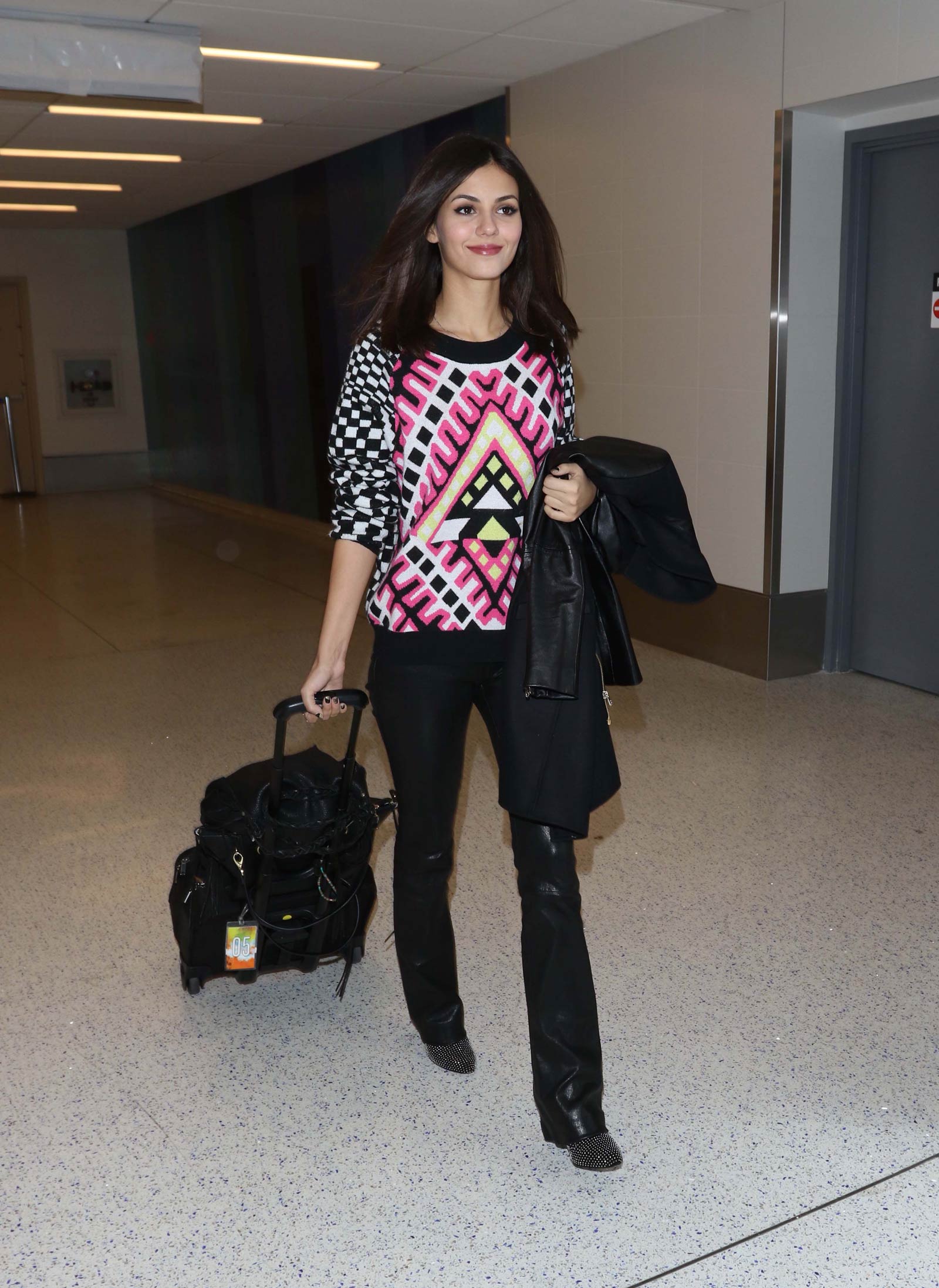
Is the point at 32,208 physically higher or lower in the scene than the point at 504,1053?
higher

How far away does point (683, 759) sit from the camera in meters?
3.99

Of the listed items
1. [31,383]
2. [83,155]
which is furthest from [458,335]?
[31,383]

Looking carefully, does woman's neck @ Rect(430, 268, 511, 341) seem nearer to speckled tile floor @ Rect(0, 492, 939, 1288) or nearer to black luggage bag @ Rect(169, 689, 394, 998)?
black luggage bag @ Rect(169, 689, 394, 998)

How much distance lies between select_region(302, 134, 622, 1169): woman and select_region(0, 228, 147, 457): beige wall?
11.2 m

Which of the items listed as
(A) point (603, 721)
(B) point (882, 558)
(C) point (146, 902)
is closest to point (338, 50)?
(B) point (882, 558)

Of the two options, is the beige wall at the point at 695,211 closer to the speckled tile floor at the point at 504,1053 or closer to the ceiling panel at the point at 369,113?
the ceiling panel at the point at 369,113

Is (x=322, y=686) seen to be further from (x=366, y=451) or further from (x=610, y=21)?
(x=610, y=21)

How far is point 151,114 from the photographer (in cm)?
Answer: 642

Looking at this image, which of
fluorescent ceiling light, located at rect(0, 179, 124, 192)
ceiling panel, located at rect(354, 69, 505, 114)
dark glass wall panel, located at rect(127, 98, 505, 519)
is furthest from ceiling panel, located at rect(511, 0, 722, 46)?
fluorescent ceiling light, located at rect(0, 179, 124, 192)

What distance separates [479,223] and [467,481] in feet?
1.27

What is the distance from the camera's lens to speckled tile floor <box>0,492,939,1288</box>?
186cm

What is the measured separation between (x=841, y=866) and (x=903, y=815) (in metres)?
0.44

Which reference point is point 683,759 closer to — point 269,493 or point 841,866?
point 841,866

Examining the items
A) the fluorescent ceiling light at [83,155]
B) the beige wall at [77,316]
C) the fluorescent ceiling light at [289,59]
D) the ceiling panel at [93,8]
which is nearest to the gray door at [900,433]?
the fluorescent ceiling light at [289,59]
